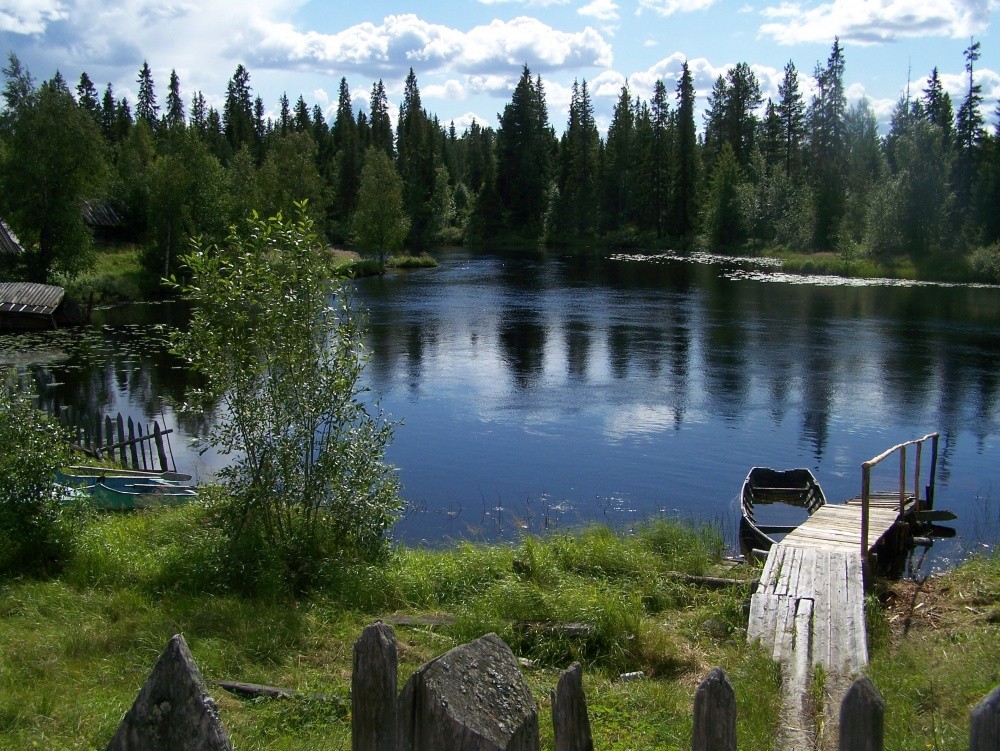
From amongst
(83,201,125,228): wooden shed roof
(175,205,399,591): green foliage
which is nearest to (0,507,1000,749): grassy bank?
(175,205,399,591): green foliage

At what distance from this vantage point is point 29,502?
992 cm

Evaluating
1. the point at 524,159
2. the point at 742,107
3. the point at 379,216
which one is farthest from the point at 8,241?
the point at 742,107

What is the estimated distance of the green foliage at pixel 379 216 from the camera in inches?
2896

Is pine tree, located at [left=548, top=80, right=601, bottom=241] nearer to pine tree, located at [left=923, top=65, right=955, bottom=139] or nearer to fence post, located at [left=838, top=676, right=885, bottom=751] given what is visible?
pine tree, located at [left=923, top=65, right=955, bottom=139]

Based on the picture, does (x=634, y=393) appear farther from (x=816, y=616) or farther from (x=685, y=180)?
(x=685, y=180)

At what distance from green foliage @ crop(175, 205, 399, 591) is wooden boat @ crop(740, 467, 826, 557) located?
30.1 ft

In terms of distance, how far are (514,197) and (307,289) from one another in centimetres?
10278

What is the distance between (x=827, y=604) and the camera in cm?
1046

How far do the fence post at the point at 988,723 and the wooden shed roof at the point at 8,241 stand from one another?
52.8m

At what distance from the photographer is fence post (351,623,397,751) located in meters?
2.98

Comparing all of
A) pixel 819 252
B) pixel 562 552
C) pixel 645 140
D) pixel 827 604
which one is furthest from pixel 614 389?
pixel 645 140

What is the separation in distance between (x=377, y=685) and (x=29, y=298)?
42867 mm

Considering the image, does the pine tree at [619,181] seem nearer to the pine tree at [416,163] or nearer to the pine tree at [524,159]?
the pine tree at [524,159]

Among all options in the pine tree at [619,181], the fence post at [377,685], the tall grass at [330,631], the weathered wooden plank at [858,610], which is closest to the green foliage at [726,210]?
the pine tree at [619,181]
